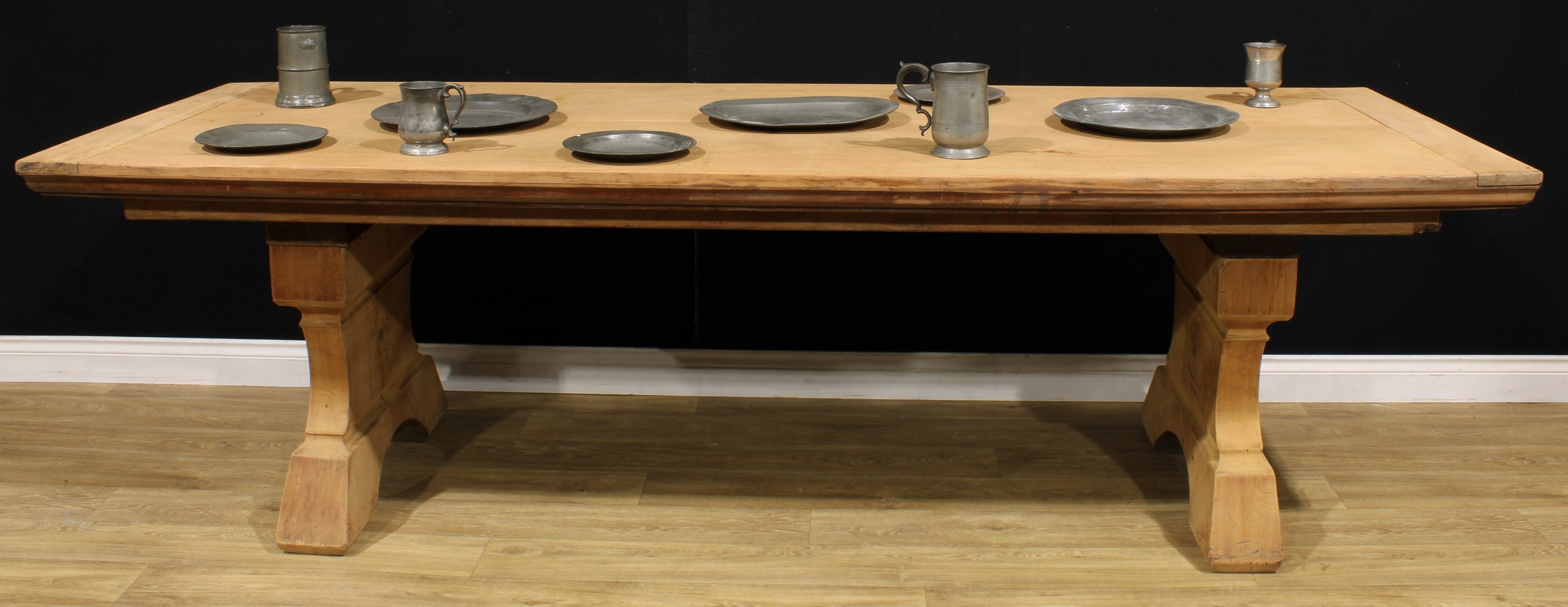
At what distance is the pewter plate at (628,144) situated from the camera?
1965mm

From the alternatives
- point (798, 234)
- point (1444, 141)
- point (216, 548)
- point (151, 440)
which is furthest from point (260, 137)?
point (1444, 141)

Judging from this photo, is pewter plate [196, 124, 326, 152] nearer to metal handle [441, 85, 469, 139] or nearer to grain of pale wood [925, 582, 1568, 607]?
metal handle [441, 85, 469, 139]

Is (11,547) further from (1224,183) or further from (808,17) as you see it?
(1224,183)

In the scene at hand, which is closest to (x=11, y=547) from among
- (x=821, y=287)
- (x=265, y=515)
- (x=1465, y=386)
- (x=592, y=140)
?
(x=265, y=515)

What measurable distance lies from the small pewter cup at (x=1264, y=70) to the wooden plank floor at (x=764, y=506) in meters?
0.71

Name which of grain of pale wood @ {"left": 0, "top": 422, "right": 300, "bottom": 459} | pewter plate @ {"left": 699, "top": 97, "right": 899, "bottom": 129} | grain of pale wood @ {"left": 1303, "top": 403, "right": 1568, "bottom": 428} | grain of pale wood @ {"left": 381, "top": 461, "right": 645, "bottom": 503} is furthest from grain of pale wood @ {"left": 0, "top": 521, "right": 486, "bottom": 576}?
grain of pale wood @ {"left": 1303, "top": 403, "right": 1568, "bottom": 428}

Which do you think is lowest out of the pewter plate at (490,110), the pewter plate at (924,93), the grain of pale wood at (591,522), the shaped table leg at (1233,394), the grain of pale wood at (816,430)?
the grain of pale wood at (591,522)

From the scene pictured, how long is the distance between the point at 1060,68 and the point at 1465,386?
1145 mm

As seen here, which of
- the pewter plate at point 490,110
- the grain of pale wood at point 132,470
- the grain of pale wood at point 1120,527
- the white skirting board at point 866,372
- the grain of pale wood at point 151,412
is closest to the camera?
the pewter plate at point 490,110

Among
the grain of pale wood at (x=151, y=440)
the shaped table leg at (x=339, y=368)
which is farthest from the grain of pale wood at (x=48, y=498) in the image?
the shaped table leg at (x=339, y=368)

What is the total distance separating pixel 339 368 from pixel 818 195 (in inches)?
36.3

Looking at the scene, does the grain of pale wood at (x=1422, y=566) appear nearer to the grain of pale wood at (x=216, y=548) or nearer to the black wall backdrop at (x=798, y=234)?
the black wall backdrop at (x=798, y=234)

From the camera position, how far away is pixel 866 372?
Result: 3002 millimetres

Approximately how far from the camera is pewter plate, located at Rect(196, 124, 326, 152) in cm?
203
